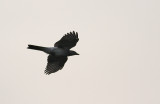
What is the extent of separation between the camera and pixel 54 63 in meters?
13.9

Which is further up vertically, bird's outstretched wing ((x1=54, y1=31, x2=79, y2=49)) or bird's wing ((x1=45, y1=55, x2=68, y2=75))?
bird's outstretched wing ((x1=54, y1=31, x2=79, y2=49))

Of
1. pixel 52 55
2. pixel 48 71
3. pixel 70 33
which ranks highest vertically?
pixel 70 33

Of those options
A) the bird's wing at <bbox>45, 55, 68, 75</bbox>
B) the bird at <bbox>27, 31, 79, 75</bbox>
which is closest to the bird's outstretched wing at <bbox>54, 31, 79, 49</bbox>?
the bird at <bbox>27, 31, 79, 75</bbox>

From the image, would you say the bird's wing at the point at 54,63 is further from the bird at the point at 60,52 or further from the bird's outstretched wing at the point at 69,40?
→ the bird's outstretched wing at the point at 69,40

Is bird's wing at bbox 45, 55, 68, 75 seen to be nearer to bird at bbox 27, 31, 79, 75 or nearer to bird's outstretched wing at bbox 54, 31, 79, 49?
bird at bbox 27, 31, 79, 75

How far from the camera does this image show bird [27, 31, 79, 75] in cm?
1354

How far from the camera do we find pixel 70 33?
44.6ft

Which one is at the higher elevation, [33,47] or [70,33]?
[70,33]

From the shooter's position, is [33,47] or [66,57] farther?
[66,57]

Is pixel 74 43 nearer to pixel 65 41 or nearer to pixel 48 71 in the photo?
pixel 65 41

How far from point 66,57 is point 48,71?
1248mm

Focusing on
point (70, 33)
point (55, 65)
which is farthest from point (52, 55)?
point (70, 33)

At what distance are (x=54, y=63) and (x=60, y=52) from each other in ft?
2.23

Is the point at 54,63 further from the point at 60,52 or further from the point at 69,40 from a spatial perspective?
the point at 69,40
